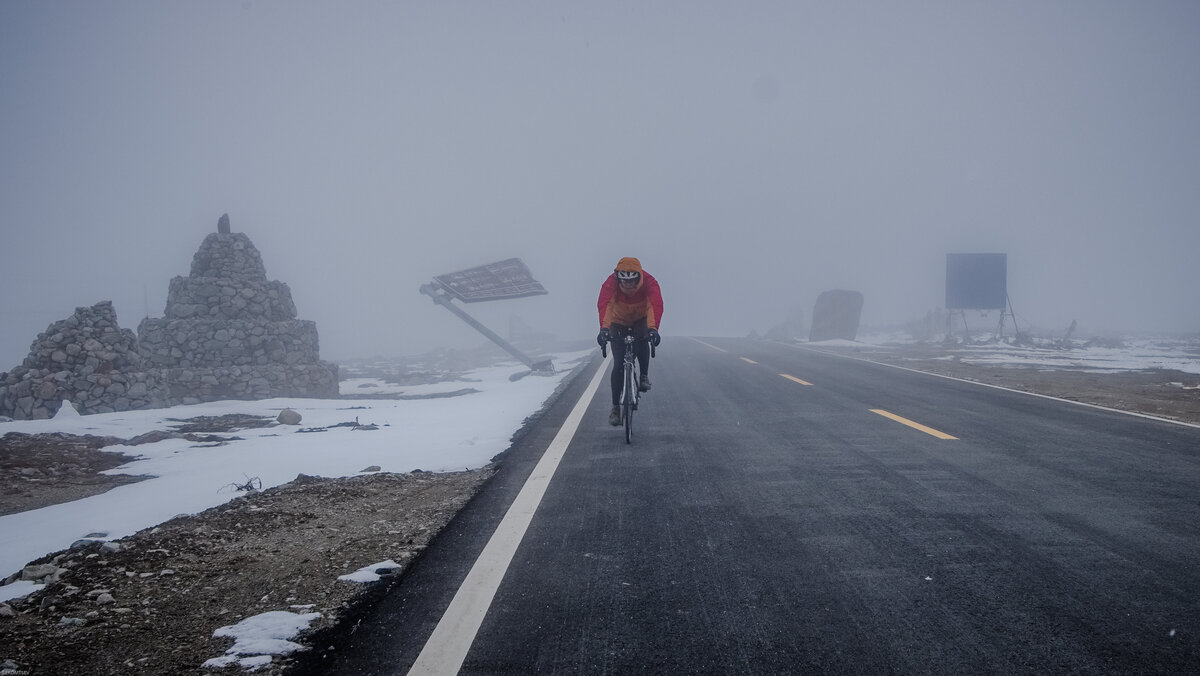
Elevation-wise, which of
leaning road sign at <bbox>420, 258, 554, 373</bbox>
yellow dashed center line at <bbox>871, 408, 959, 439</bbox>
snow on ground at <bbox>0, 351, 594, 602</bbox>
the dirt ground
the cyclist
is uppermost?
leaning road sign at <bbox>420, 258, 554, 373</bbox>

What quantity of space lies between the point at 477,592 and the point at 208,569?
170cm

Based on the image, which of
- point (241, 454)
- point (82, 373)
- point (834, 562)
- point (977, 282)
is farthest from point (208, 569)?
point (977, 282)

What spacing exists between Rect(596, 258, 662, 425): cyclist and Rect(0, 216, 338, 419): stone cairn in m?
11.0

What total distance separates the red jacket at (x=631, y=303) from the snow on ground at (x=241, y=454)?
2.02 meters

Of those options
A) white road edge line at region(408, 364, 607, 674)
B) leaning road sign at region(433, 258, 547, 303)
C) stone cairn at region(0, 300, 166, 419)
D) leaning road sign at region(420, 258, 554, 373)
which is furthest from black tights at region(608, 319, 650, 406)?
leaning road sign at region(433, 258, 547, 303)

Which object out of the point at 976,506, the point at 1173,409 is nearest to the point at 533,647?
the point at 976,506

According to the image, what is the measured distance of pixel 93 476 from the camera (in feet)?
20.3

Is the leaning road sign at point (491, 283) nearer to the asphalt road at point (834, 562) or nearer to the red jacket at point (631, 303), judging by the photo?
the red jacket at point (631, 303)

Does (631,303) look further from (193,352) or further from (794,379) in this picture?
(193,352)

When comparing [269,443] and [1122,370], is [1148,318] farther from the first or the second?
[269,443]

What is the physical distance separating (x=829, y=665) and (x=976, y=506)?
2.60 m

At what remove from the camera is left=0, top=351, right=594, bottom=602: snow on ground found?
14.2 feet

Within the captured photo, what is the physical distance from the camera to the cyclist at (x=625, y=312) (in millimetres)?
6996

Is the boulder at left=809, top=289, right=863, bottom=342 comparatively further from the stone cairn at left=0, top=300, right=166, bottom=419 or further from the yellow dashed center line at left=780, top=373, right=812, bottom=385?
the stone cairn at left=0, top=300, right=166, bottom=419
